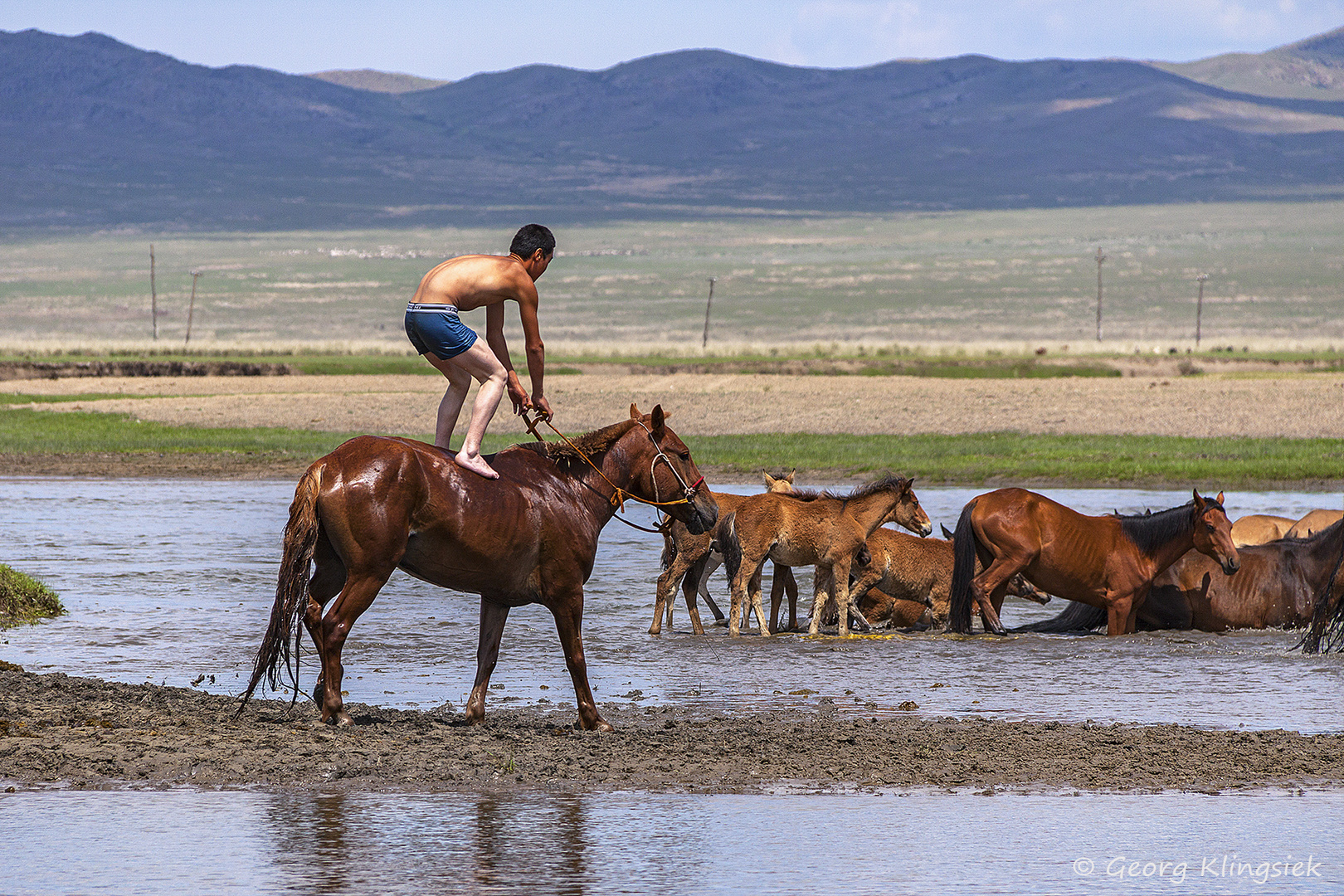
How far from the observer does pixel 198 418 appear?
110 ft

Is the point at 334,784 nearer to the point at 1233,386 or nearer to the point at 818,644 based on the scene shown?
the point at 818,644

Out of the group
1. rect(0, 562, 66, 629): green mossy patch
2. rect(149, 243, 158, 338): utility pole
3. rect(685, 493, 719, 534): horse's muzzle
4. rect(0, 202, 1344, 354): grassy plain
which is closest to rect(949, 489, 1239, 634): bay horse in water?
rect(685, 493, 719, 534): horse's muzzle

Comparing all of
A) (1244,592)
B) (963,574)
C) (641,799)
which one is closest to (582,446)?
(641,799)

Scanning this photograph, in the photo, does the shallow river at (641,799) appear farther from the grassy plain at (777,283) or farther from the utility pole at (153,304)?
the utility pole at (153,304)

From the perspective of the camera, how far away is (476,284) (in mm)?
8922

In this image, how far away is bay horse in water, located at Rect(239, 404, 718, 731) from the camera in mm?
8367

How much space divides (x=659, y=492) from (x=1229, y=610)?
6.23 m

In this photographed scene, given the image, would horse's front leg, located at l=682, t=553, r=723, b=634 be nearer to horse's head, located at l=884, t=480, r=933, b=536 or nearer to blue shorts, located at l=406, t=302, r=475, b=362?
horse's head, located at l=884, t=480, r=933, b=536

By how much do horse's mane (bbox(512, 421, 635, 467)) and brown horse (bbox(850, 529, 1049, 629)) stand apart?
4522 mm

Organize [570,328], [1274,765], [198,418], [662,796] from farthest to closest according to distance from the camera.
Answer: [570,328]
[198,418]
[1274,765]
[662,796]

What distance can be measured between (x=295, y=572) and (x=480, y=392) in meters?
1.35

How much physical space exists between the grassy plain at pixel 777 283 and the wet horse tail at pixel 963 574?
4872 cm

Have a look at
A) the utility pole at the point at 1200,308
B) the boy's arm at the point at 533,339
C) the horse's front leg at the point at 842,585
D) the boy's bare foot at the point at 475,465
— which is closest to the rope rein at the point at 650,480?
the boy's arm at the point at 533,339

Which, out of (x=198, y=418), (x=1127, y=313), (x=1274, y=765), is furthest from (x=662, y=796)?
(x=1127, y=313)
